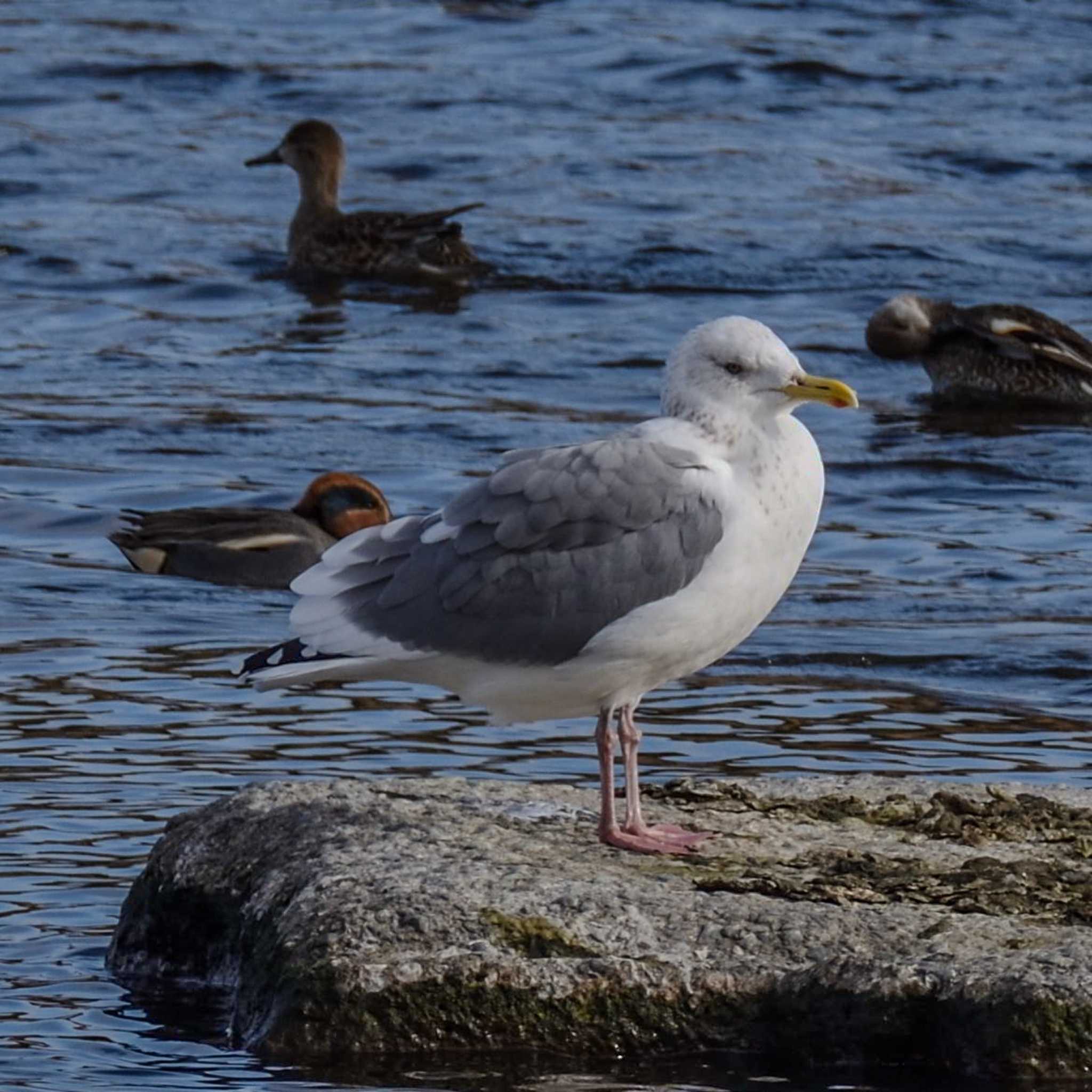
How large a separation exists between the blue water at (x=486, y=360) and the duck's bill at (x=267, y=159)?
1.57 feet

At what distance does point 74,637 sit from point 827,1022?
5288 mm

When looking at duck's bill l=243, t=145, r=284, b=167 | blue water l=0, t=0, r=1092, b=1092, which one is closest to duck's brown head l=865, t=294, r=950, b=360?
blue water l=0, t=0, r=1092, b=1092

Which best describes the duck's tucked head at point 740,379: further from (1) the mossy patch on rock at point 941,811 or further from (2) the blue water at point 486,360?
(2) the blue water at point 486,360

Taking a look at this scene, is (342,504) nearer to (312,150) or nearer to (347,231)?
(347,231)

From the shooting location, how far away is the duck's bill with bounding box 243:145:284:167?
2072cm

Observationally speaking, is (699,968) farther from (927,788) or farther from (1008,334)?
(1008,334)

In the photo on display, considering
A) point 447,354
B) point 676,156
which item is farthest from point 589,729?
point 676,156

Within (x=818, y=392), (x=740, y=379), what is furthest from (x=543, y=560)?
(x=818, y=392)

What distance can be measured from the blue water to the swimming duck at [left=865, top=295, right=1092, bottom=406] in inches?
9.4

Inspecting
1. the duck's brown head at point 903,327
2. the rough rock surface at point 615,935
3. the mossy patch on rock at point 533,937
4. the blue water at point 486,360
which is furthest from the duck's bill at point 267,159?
the mossy patch on rock at point 533,937

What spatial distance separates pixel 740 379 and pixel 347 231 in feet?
43.1

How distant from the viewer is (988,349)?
16.2 meters

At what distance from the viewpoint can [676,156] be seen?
21891 mm

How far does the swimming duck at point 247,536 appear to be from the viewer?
1171cm
